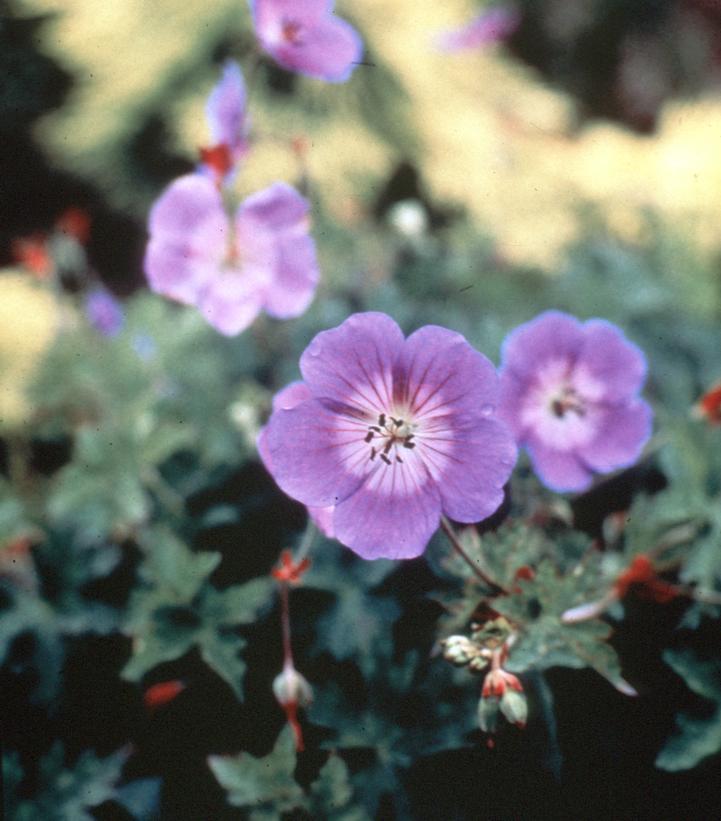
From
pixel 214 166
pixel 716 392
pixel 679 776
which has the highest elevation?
pixel 214 166

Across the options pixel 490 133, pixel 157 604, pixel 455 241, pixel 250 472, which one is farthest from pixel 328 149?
pixel 157 604

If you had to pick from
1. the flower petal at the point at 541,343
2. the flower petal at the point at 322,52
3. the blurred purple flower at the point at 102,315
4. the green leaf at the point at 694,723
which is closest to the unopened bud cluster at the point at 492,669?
the green leaf at the point at 694,723

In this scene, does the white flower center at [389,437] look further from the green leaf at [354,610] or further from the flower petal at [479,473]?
the green leaf at [354,610]

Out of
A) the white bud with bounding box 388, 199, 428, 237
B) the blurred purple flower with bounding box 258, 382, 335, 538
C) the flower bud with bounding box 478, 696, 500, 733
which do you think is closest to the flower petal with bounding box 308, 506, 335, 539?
the blurred purple flower with bounding box 258, 382, 335, 538

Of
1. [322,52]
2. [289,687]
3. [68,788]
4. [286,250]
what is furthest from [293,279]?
[68,788]

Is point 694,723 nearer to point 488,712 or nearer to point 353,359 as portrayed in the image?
point 488,712

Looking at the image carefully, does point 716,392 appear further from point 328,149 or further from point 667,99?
point 667,99
